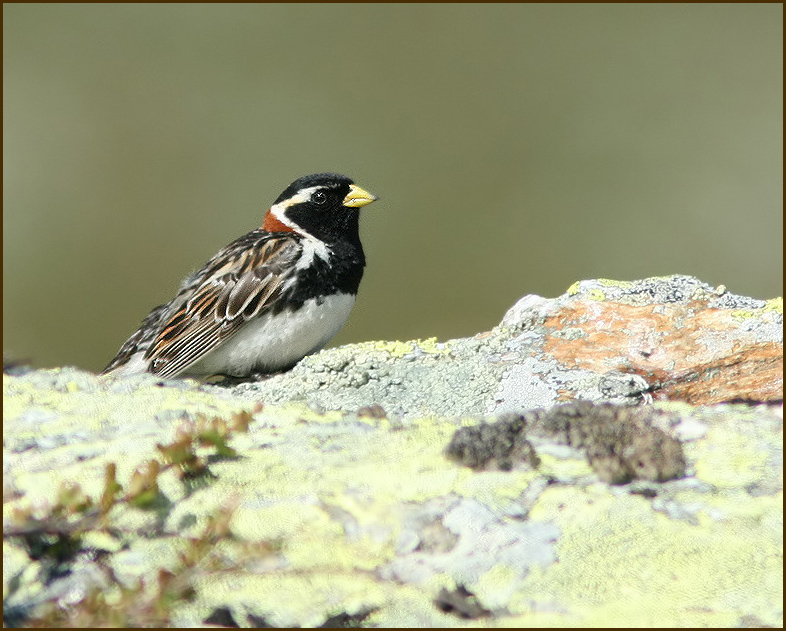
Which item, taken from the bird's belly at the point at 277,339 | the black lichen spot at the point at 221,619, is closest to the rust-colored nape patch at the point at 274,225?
the bird's belly at the point at 277,339

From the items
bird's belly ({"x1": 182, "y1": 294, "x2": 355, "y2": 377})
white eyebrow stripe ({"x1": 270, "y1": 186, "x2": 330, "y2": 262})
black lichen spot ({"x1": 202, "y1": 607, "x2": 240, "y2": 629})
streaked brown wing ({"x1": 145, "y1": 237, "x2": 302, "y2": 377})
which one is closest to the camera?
black lichen spot ({"x1": 202, "y1": 607, "x2": 240, "y2": 629})

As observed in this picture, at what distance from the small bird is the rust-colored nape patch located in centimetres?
11

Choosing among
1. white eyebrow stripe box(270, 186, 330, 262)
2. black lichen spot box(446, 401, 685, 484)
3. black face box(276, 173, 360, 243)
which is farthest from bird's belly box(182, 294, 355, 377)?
black lichen spot box(446, 401, 685, 484)

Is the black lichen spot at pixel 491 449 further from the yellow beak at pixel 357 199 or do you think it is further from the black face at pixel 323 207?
the yellow beak at pixel 357 199

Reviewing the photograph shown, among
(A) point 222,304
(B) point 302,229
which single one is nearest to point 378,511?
(A) point 222,304

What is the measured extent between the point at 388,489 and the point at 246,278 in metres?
3.66

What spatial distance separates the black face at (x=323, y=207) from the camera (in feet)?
22.2

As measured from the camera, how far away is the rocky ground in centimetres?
235

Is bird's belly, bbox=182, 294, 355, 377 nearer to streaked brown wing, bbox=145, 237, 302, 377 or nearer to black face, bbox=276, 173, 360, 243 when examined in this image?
streaked brown wing, bbox=145, 237, 302, 377

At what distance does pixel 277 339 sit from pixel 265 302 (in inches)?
10.6

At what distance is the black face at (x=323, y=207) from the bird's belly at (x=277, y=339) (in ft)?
2.67

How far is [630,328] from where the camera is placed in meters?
4.35

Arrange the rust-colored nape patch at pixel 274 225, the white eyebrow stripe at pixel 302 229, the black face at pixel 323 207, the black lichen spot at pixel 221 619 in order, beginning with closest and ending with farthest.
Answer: the black lichen spot at pixel 221 619, the white eyebrow stripe at pixel 302 229, the black face at pixel 323 207, the rust-colored nape patch at pixel 274 225

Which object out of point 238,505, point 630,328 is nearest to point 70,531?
point 238,505
